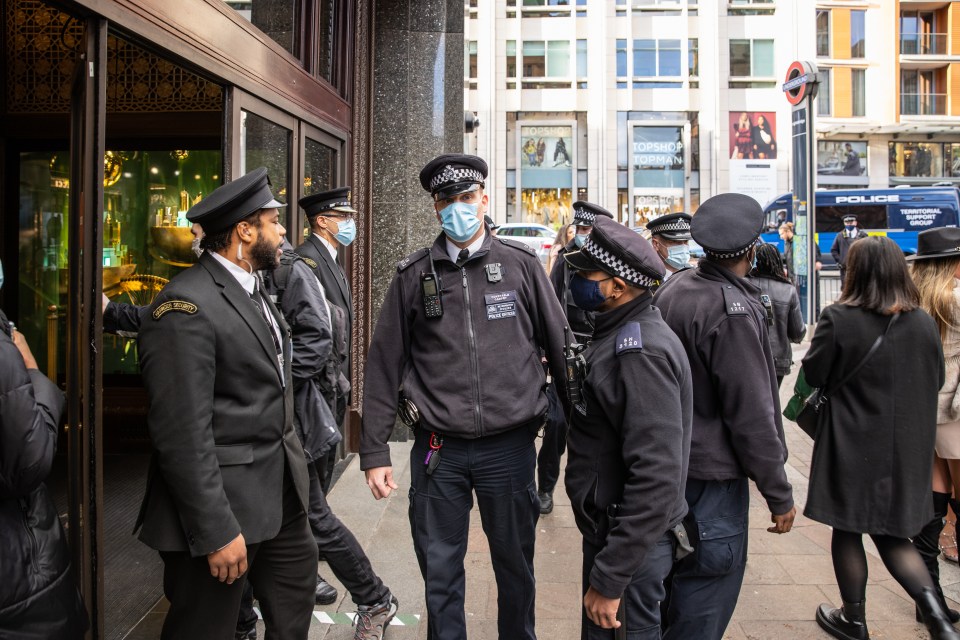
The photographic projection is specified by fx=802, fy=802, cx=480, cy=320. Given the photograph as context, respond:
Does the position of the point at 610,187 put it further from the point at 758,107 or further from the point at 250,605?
the point at 250,605

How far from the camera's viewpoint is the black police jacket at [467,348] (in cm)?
319

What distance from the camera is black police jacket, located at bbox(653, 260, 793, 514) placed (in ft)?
9.75

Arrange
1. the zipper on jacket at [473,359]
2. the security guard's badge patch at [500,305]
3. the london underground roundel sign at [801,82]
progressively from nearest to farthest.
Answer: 1. the zipper on jacket at [473,359]
2. the security guard's badge patch at [500,305]
3. the london underground roundel sign at [801,82]

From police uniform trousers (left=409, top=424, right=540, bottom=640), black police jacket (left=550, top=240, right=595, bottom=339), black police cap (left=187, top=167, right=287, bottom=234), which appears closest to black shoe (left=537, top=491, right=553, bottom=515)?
black police jacket (left=550, top=240, right=595, bottom=339)

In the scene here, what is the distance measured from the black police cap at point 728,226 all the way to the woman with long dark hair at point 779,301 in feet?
8.56

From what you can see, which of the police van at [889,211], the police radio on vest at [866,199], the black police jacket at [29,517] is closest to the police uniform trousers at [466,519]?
the black police jacket at [29,517]

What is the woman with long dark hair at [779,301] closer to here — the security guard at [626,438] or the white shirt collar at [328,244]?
the white shirt collar at [328,244]

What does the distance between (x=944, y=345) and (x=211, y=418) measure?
370 cm

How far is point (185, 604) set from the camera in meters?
2.62

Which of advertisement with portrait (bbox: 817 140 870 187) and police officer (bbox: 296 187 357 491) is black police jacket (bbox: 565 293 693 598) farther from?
advertisement with portrait (bbox: 817 140 870 187)

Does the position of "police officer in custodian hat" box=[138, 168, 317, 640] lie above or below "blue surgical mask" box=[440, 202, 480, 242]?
below

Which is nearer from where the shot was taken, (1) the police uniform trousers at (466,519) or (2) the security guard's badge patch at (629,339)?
(2) the security guard's badge patch at (629,339)

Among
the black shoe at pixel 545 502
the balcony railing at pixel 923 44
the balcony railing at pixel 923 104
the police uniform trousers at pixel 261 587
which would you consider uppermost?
the balcony railing at pixel 923 44

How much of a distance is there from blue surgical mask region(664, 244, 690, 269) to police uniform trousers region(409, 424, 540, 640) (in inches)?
92.3
